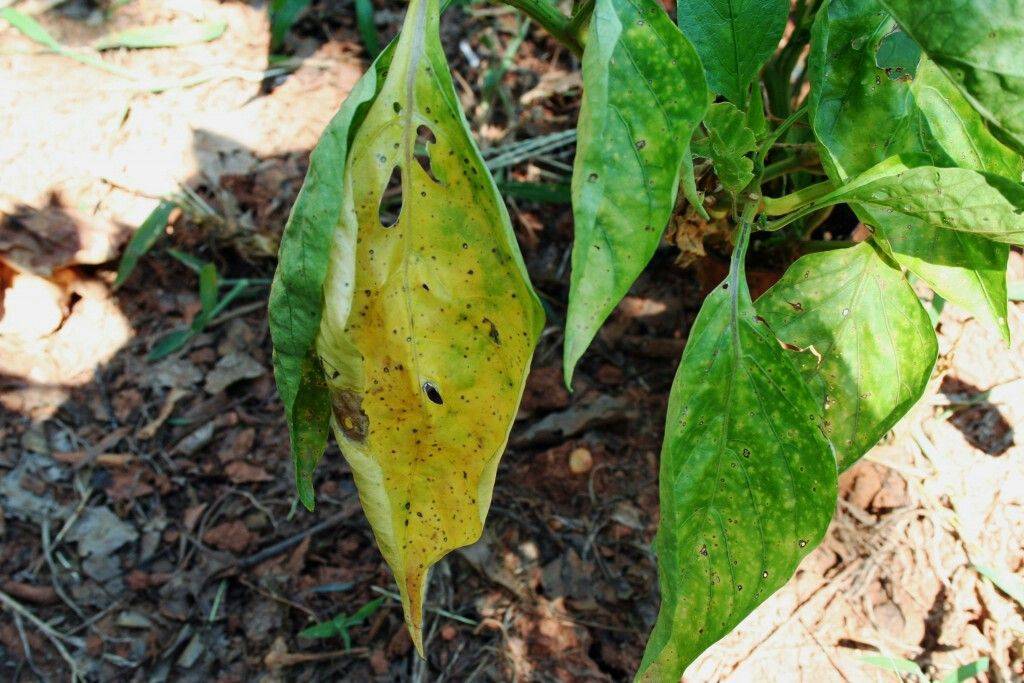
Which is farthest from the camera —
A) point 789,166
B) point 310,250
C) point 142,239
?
point 142,239

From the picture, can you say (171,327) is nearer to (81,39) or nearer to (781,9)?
(81,39)

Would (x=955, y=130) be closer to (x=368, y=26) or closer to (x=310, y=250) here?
(x=310, y=250)

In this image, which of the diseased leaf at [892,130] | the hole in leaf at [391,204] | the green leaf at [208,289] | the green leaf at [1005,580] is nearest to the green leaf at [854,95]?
the diseased leaf at [892,130]

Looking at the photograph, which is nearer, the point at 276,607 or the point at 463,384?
the point at 463,384

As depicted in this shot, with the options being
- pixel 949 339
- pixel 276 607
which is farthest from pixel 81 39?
pixel 949 339

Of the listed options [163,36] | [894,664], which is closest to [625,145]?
[894,664]

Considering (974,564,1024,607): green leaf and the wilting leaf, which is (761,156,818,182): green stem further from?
(974,564,1024,607): green leaf

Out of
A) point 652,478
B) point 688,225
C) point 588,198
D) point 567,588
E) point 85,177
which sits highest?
point 588,198
